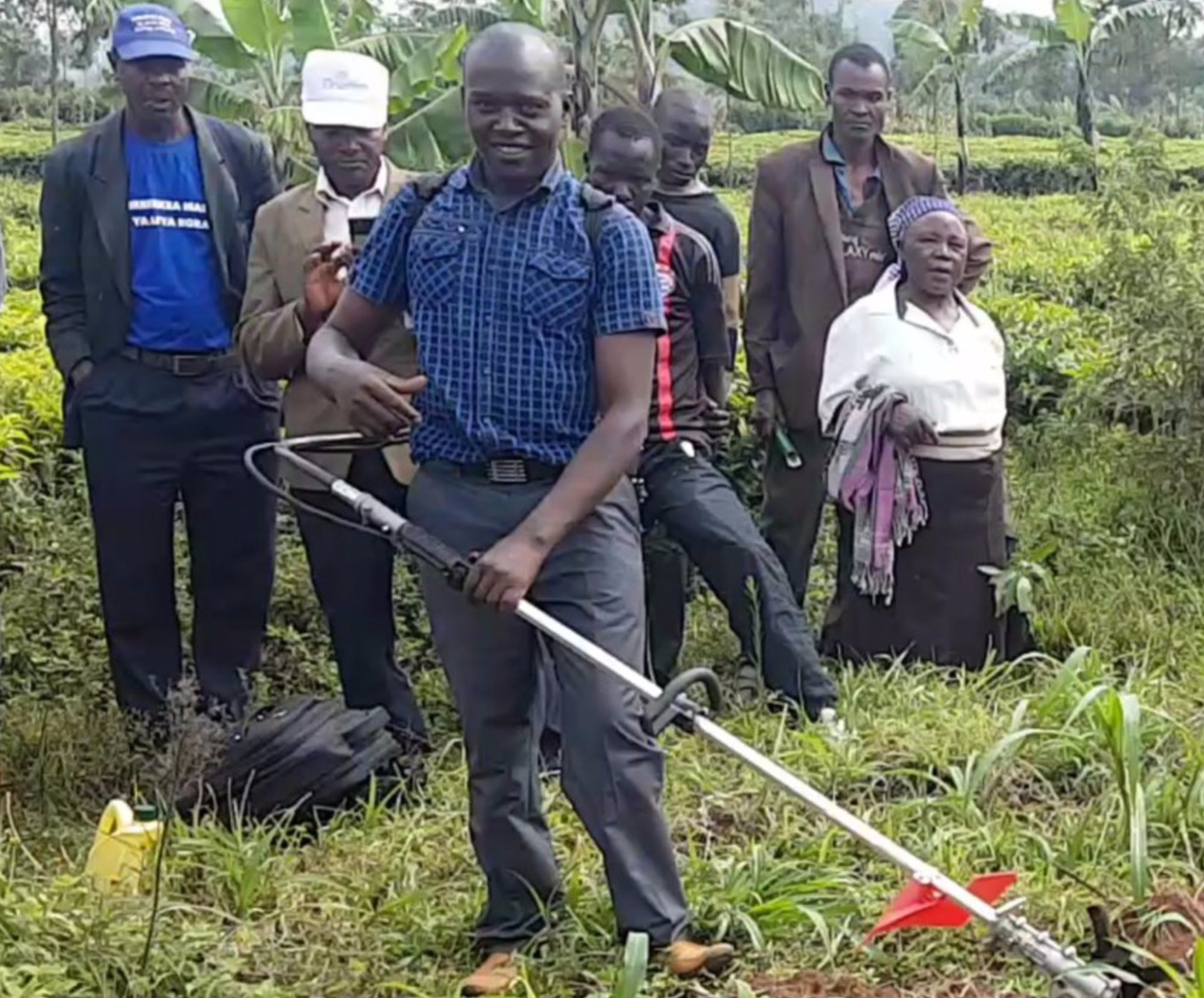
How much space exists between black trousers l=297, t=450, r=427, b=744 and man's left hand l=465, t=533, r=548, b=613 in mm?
1603

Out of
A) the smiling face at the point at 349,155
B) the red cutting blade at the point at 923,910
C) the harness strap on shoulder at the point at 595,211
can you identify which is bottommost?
the red cutting blade at the point at 923,910

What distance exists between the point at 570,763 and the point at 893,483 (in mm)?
2286

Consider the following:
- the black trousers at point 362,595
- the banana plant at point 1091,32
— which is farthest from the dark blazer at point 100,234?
the banana plant at point 1091,32

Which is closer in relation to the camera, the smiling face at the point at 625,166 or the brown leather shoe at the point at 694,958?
the brown leather shoe at the point at 694,958

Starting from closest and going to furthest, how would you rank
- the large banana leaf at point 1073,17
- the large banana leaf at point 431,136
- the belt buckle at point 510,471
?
the belt buckle at point 510,471
the large banana leaf at point 431,136
the large banana leaf at point 1073,17

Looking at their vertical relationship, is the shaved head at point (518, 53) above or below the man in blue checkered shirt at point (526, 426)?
above

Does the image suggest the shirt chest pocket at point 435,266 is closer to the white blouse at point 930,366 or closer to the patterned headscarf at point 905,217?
the white blouse at point 930,366

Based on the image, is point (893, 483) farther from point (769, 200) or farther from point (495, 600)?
point (495, 600)

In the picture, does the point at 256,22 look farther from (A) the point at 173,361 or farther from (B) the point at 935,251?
(B) the point at 935,251

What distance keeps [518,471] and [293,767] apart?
1.55 meters

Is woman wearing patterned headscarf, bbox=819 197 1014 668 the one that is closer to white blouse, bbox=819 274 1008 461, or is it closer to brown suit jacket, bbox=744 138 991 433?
white blouse, bbox=819 274 1008 461

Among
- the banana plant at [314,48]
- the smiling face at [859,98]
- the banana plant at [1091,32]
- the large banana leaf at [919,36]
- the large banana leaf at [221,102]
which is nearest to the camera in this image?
the smiling face at [859,98]

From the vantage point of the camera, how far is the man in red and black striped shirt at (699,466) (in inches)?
205

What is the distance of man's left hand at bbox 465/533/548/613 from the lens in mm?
3426
